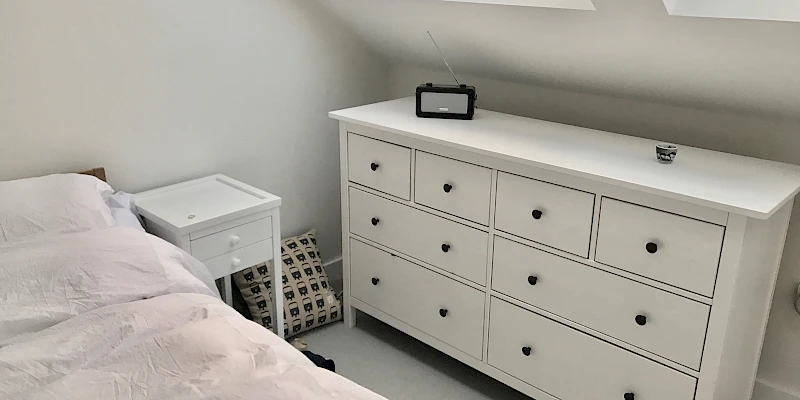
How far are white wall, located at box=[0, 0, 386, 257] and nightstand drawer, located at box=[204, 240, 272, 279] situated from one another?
1.44ft

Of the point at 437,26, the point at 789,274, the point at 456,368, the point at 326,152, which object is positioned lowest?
the point at 456,368

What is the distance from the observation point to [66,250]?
1639 millimetres

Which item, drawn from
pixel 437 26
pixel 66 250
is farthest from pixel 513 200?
pixel 66 250

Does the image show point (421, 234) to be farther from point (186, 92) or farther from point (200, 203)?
point (186, 92)

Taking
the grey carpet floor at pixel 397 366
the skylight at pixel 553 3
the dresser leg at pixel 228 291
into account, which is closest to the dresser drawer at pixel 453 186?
the skylight at pixel 553 3

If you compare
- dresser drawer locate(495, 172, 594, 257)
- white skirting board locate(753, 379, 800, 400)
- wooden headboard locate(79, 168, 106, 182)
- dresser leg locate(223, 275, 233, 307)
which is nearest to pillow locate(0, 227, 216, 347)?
wooden headboard locate(79, 168, 106, 182)

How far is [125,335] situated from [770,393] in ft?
6.73

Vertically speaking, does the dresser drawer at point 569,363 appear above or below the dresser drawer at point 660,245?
below

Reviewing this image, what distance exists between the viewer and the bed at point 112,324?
128cm

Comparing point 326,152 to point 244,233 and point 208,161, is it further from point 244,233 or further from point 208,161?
point 244,233

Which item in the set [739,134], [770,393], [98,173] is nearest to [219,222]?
[98,173]

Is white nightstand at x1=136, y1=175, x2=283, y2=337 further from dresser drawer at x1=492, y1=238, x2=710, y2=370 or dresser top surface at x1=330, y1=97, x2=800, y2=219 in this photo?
dresser drawer at x1=492, y1=238, x2=710, y2=370

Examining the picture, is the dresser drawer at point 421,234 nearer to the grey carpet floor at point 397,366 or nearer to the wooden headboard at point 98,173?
the grey carpet floor at point 397,366

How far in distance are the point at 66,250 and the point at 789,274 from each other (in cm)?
217
